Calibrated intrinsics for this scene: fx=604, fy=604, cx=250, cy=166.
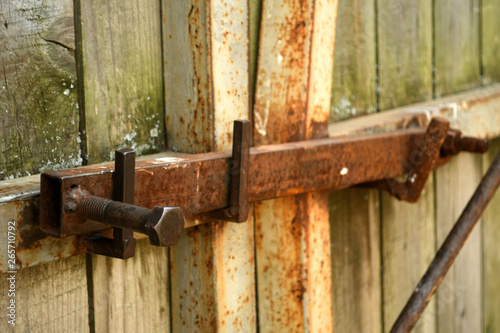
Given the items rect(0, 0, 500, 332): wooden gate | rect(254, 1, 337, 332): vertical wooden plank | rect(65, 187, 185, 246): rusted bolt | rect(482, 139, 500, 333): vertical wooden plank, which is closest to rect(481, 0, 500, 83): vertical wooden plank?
rect(482, 139, 500, 333): vertical wooden plank

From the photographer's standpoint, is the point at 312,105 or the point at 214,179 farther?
the point at 312,105

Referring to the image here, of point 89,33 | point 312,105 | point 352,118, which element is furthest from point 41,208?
point 352,118

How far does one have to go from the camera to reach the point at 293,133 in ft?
3.39

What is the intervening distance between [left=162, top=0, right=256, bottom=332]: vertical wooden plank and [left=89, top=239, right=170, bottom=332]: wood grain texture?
0.08ft

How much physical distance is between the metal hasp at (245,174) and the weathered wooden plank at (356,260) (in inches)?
4.0

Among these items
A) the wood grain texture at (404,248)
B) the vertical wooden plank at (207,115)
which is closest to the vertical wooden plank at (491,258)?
the wood grain texture at (404,248)

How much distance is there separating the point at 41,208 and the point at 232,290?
398 mm

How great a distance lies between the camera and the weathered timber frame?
69 cm

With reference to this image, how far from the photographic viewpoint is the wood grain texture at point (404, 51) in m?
1.45

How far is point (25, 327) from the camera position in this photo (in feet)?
2.55

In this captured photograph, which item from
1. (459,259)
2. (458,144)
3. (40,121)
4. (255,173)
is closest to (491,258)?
(459,259)

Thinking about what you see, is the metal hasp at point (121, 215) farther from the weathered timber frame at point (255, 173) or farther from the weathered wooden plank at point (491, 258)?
the weathered wooden plank at point (491, 258)

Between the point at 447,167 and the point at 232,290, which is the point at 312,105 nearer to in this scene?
the point at 232,290

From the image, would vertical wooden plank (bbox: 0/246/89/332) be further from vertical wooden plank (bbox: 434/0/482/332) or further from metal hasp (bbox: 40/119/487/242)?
vertical wooden plank (bbox: 434/0/482/332)
